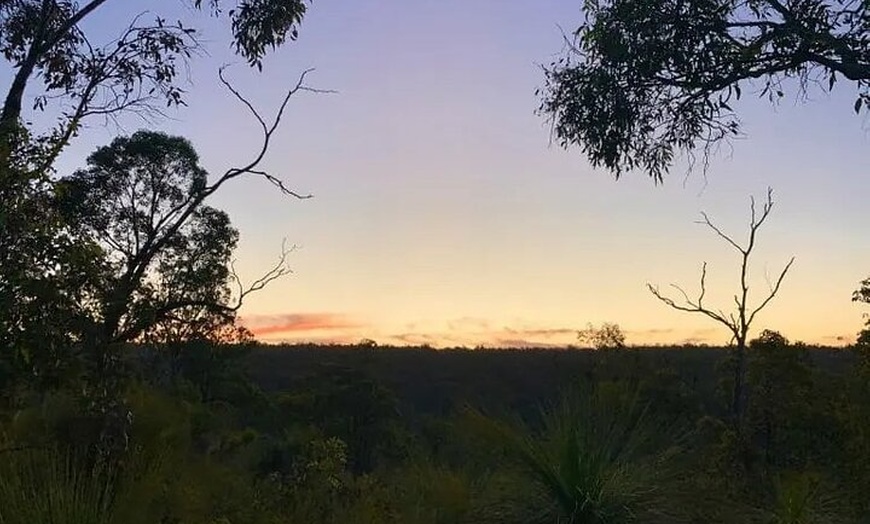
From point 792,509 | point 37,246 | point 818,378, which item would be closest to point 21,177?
point 37,246

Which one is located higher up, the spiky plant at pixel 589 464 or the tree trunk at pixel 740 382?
the tree trunk at pixel 740 382

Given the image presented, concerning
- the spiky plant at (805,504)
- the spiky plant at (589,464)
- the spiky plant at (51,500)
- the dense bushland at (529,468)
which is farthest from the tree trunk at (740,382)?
the spiky plant at (51,500)

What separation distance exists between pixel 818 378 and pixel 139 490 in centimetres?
1289

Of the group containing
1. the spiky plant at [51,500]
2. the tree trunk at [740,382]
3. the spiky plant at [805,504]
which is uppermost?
the tree trunk at [740,382]

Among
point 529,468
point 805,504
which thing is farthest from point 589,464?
point 805,504

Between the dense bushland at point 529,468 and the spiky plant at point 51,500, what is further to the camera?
the dense bushland at point 529,468

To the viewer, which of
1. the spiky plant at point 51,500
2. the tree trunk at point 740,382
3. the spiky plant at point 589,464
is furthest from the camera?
the tree trunk at point 740,382

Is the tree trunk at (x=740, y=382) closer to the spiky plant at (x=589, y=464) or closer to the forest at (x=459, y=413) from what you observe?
the forest at (x=459, y=413)

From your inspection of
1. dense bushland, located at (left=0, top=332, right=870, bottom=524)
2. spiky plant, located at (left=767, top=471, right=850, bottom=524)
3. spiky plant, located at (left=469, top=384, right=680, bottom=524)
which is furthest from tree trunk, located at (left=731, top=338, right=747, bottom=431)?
spiky plant, located at (left=469, top=384, right=680, bottom=524)

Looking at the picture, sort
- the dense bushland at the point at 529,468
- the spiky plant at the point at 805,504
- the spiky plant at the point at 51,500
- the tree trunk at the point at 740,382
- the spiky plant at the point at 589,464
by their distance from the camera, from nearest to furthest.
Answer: the spiky plant at the point at 51,500 < the dense bushland at the point at 529,468 < the spiky plant at the point at 589,464 < the spiky plant at the point at 805,504 < the tree trunk at the point at 740,382

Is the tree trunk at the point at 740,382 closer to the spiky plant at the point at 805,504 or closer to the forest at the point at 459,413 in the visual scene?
the forest at the point at 459,413

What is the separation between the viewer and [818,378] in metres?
16.6

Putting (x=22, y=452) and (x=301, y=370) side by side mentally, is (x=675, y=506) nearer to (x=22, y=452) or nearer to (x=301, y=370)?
(x=22, y=452)

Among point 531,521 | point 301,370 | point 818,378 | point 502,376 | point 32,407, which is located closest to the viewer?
point 531,521
